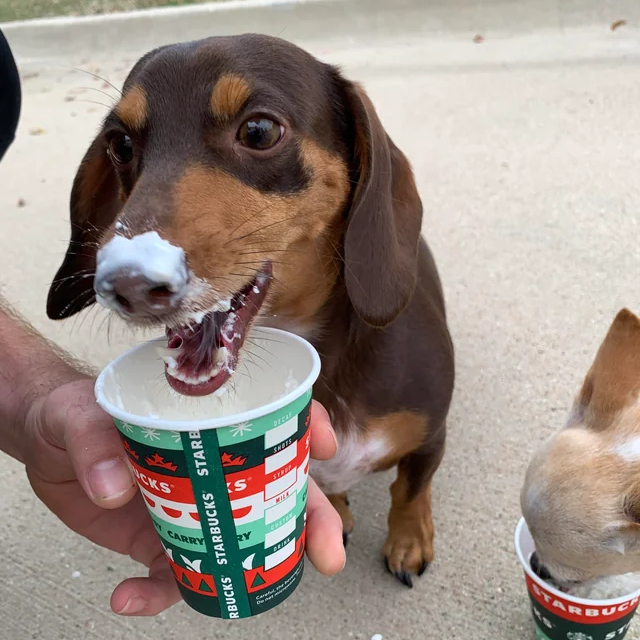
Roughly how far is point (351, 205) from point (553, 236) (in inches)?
77.9

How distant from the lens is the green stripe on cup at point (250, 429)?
0.97 m

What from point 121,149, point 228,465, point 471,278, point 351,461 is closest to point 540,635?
point 351,461

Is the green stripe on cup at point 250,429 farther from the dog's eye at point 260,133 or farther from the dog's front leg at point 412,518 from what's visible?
the dog's front leg at point 412,518

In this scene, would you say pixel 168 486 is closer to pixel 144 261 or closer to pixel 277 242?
pixel 144 261

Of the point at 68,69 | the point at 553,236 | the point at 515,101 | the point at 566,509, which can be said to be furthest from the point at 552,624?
the point at 68,69

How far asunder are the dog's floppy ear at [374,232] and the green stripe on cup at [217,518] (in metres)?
0.65

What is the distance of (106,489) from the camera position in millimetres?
1144

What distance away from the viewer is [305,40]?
264 inches

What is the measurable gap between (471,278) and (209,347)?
6.99 feet

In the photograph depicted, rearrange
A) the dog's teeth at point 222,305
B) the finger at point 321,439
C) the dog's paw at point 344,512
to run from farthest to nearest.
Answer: the dog's paw at point 344,512, the finger at point 321,439, the dog's teeth at point 222,305

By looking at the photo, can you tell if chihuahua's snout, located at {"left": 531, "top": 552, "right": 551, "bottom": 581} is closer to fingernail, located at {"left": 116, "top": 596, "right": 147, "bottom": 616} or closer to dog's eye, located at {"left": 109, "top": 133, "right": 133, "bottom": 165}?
fingernail, located at {"left": 116, "top": 596, "right": 147, "bottom": 616}

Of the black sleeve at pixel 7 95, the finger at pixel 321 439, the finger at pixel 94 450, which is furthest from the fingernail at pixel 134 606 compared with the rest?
the black sleeve at pixel 7 95

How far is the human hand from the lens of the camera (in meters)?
1.17

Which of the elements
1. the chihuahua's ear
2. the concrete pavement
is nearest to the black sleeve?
the concrete pavement
